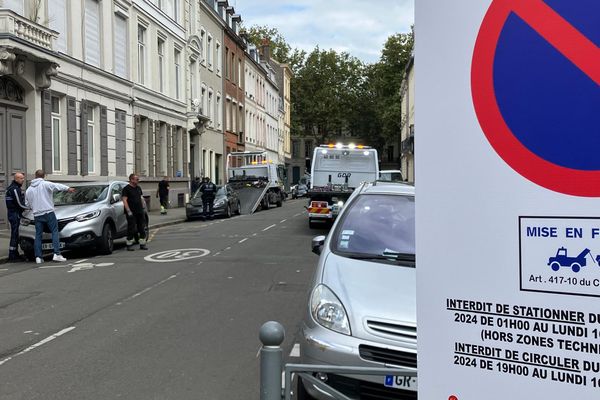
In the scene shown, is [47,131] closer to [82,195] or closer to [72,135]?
[72,135]

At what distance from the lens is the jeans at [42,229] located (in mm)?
11492

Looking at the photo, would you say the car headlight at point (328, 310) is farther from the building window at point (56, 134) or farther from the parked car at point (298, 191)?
the parked car at point (298, 191)

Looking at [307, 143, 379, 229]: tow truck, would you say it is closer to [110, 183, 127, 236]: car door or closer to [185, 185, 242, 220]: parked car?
[185, 185, 242, 220]: parked car

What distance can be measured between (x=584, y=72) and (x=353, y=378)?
99.6 inches

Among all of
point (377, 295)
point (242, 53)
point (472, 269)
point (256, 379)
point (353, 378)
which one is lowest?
point (256, 379)

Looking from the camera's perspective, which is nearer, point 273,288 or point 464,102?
point 464,102

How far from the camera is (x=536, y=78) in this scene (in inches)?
59.7

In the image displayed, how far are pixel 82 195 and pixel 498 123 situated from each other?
13.1 meters

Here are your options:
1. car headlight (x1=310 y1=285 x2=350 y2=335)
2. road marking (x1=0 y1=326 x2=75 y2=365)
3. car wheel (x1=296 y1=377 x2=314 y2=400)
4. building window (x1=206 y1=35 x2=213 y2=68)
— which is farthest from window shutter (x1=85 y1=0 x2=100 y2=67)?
car wheel (x1=296 y1=377 x2=314 y2=400)

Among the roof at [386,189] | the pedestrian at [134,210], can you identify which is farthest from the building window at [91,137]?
the roof at [386,189]

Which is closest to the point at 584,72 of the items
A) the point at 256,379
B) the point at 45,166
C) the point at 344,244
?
the point at 344,244

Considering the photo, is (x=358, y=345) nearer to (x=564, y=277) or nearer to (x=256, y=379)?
(x=256, y=379)

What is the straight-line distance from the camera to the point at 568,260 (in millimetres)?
1483

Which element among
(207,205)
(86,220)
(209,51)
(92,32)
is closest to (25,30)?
(92,32)
